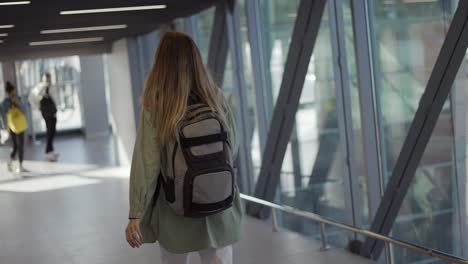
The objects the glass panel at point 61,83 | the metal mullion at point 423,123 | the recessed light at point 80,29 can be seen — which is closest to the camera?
the metal mullion at point 423,123

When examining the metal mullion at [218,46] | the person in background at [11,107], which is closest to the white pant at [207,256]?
the metal mullion at [218,46]

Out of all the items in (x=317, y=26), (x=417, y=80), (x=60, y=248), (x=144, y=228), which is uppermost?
(x=317, y=26)

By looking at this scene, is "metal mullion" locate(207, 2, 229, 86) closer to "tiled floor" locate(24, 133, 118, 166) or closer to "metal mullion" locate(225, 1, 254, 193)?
"metal mullion" locate(225, 1, 254, 193)

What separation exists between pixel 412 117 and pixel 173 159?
13.7 ft

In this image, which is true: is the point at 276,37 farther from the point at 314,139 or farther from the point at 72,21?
the point at 72,21

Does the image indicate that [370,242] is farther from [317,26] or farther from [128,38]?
[128,38]

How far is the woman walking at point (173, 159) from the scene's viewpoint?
12.0 feet

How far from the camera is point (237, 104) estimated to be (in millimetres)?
10898

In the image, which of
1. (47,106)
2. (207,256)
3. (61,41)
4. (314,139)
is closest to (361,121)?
(314,139)

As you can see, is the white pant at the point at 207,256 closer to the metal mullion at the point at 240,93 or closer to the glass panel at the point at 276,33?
the glass panel at the point at 276,33

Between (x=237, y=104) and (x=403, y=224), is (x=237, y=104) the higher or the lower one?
the higher one

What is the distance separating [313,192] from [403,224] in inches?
91.5

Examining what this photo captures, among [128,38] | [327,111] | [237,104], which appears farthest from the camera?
[128,38]

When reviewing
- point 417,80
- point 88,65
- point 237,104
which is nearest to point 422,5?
point 417,80
